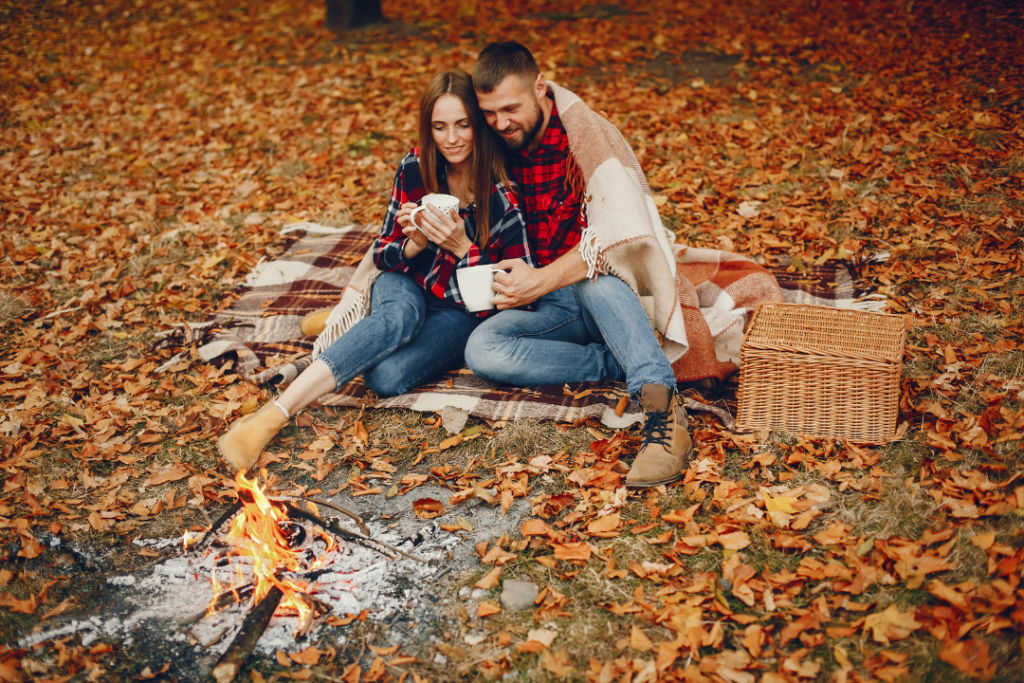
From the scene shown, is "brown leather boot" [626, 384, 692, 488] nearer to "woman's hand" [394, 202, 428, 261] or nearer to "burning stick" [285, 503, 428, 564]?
"burning stick" [285, 503, 428, 564]

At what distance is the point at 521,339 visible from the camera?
3504 millimetres

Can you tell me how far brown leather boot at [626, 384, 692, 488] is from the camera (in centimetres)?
292

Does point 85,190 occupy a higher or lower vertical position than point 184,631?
higher

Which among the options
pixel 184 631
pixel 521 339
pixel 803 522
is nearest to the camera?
pixel 184 631

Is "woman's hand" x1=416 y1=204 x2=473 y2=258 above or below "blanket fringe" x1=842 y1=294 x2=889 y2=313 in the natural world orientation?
above

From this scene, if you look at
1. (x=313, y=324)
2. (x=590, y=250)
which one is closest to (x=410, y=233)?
(x=590, y=250)

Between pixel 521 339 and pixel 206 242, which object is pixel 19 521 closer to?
pixel 521 339

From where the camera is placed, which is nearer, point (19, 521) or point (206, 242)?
point (19, 521)

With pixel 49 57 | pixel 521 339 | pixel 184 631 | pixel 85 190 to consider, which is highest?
pixel 49 57

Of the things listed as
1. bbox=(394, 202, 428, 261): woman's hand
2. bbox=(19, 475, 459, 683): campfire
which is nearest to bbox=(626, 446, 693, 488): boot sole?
bbox=(19, 475, 459, 683): campfire

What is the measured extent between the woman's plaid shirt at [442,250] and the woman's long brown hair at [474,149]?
0.05 m

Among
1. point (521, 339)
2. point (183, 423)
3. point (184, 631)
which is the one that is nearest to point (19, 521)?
point (183, 423)

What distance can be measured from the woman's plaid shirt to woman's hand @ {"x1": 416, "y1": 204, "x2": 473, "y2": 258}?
65 mm

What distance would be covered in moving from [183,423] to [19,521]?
843mm
